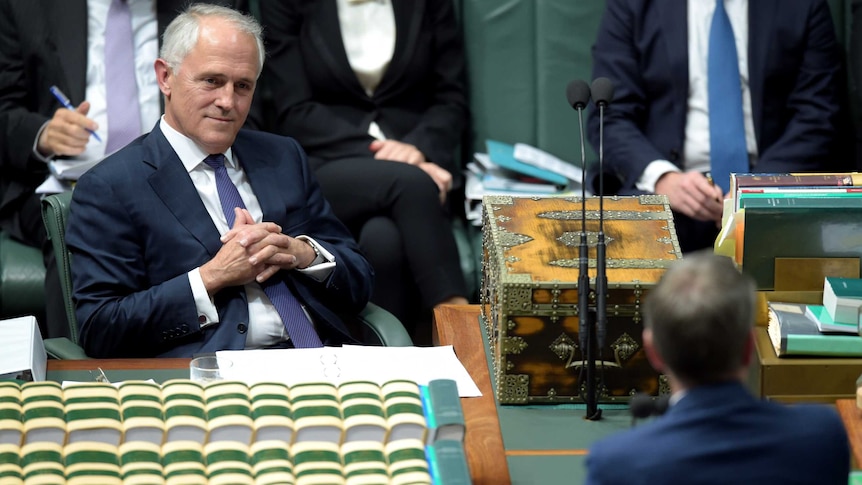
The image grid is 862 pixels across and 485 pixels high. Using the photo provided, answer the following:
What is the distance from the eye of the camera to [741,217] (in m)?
2.24

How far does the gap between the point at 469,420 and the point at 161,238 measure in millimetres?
910

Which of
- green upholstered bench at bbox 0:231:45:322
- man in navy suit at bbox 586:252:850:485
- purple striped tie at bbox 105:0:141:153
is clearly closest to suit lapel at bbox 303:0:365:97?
purple striped tie at bbox 105:0:141:153

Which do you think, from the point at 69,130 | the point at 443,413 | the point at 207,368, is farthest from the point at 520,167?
the point at 443,413

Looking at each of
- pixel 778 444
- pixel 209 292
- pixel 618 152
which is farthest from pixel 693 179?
pixel 778 444

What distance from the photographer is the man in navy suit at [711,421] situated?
131 centimetres

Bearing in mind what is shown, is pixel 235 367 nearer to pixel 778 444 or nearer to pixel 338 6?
pixel 778 444

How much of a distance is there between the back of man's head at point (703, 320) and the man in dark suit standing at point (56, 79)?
2.73 meters

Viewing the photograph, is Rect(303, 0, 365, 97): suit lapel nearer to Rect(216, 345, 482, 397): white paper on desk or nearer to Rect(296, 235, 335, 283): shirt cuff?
Rect(296, 235, 335, 283): shirt cuff

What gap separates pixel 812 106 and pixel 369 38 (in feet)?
4.72

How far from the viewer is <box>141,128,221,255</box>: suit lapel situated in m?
2.64

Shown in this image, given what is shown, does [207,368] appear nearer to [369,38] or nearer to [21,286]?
[21,286]

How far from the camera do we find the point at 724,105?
3.82m

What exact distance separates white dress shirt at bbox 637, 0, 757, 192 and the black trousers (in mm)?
824

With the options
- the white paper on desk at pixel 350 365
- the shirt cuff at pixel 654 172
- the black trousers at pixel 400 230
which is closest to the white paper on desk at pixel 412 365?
the white paper on desk at pixel 350 365
